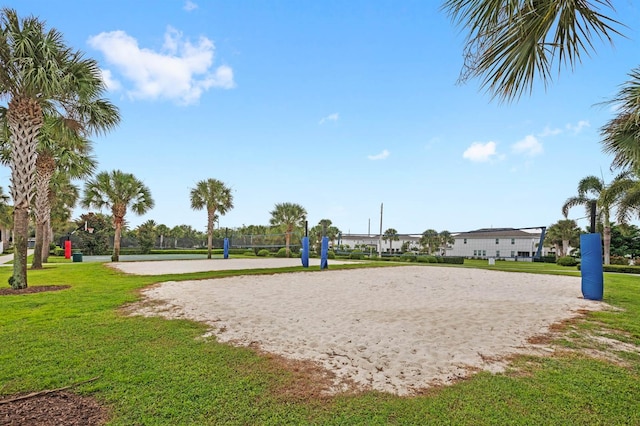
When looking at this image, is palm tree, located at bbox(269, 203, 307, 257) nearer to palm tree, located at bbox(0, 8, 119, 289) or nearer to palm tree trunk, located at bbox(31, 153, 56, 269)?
palm tree trunk, located at bbox(31, 153, 56, 269)

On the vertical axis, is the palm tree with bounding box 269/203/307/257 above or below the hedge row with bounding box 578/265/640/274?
above

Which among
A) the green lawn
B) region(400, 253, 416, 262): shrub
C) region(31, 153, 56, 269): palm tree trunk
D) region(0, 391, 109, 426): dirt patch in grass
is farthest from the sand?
region(400, 253, 416, 262): shrub

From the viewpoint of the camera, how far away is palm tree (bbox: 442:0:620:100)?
188 centimetres

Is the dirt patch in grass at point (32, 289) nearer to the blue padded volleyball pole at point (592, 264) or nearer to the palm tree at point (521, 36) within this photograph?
the palm tree at point (521, 36)

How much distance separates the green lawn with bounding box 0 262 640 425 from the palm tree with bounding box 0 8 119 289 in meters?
4.05

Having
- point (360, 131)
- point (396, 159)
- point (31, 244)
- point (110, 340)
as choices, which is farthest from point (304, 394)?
point (31, 244)

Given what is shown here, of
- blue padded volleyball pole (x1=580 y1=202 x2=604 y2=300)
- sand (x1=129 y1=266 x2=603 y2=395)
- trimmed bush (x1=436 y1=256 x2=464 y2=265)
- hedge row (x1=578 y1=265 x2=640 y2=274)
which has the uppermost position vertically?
blue padded volleyball pole (x1=580 y1=202 x2=604 y2=300)

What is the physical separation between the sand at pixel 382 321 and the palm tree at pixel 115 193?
12.3m

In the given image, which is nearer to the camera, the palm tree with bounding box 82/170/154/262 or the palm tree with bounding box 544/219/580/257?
the palm tree with bounding box 82/170/154/262

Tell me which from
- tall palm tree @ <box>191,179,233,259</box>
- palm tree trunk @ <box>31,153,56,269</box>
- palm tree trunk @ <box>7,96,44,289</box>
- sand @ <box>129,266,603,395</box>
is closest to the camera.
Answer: sand @ <box>129,266,603,395</box>

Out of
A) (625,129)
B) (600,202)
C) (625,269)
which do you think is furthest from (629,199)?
Answer: (625,129)

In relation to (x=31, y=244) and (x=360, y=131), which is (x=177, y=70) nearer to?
(x=360, y=131)

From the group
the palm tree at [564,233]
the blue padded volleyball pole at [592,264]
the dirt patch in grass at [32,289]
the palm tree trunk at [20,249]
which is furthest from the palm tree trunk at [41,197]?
the palm tree at [564,233]

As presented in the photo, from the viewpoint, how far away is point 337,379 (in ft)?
8.98
